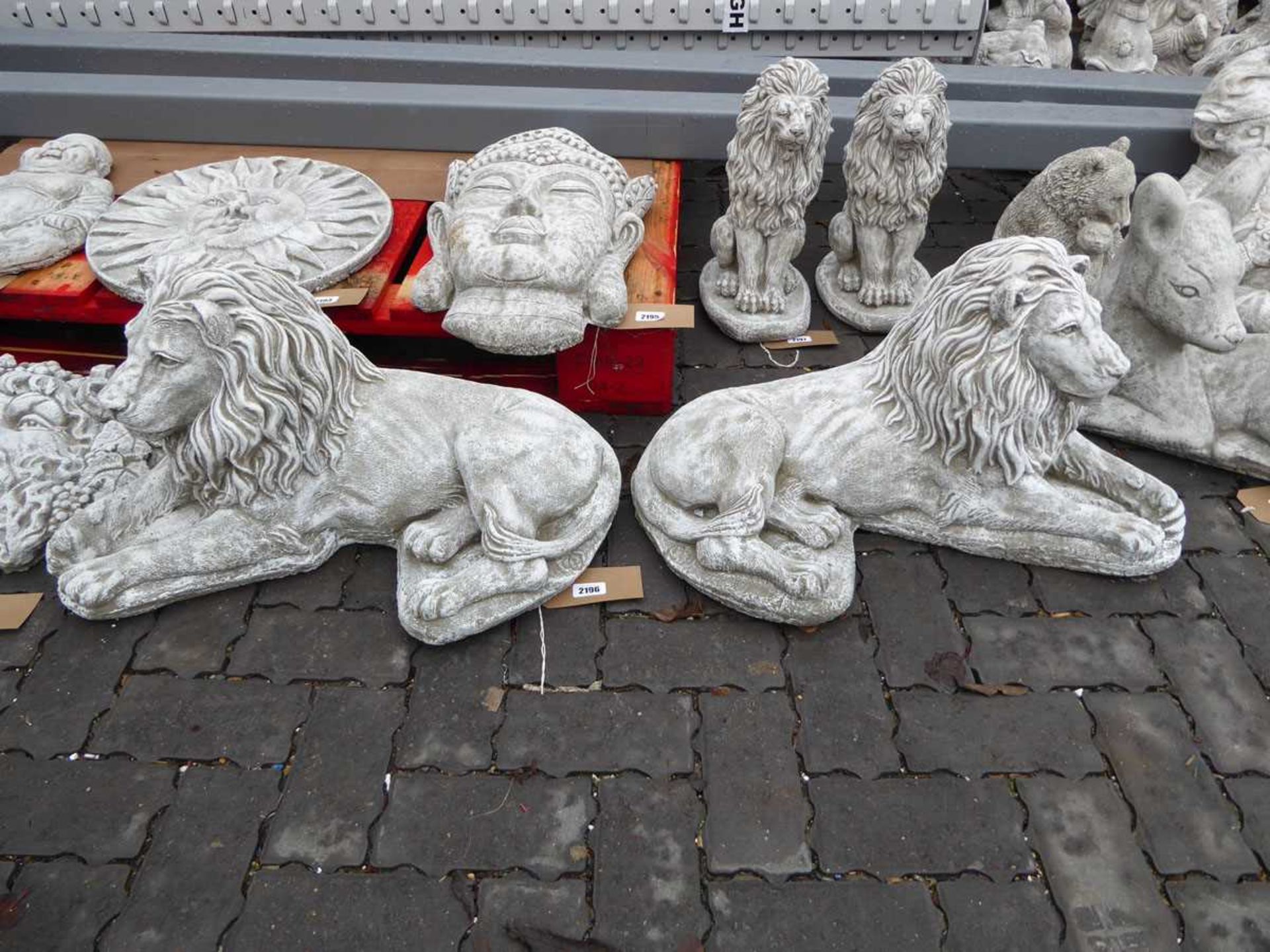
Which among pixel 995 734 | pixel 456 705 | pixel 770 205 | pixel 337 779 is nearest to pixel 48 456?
pixel 337 779

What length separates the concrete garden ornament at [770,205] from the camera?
127 inches

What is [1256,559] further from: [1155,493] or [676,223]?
[676,223]

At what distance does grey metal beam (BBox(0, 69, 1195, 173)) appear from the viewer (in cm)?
421

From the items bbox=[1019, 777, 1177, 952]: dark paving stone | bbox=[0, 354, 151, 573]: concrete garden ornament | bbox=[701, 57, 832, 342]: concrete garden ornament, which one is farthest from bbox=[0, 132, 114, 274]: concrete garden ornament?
bbox=[1019, 777, 1177, 952]: dark paving stone

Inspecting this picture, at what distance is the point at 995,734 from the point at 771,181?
225 cm

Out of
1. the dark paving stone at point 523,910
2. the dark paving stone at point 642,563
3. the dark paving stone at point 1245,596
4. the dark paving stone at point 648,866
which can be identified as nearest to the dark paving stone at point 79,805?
the dark paving stone at point 523,910

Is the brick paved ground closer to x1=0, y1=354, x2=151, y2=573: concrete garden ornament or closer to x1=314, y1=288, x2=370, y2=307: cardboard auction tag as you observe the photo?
x1=0, y1=354, x2=151, y2=573: concrete garden ornament

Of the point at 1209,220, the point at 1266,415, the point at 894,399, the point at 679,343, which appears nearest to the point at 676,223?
the point at 679,343

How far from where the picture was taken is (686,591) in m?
2.76

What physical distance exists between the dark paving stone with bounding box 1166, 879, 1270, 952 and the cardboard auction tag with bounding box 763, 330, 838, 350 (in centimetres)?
244

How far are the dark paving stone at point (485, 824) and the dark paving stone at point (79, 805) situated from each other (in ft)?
2.14

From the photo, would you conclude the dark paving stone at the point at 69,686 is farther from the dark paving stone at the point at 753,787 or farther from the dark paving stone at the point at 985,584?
the dark paving stone at the point at 985,584

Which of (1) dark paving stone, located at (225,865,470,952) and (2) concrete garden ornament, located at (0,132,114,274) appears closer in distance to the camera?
(1) dark paving stone, located at (225,865,470,952)

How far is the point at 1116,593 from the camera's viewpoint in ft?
9.01
